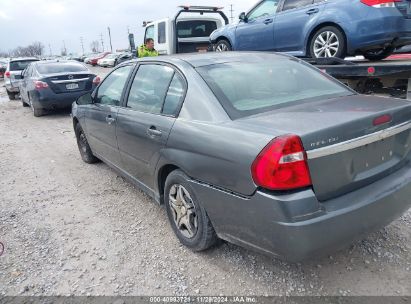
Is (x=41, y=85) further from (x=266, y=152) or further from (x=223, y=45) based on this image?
(x=266, y=152)

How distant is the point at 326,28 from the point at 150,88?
12.9ft

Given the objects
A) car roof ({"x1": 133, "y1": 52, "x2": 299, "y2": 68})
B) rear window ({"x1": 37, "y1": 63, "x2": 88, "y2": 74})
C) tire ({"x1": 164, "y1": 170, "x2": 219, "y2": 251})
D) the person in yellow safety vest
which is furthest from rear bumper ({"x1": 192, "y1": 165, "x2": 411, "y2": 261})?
rear window ({"x1": 37, "y1": 63, "x2": 88, "y2": 74})

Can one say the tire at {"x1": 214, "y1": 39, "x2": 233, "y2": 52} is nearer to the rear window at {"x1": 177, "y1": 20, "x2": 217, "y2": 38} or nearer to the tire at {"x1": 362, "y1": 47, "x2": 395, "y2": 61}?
the rear window at {"x1": 177, "y1": 20, "x2": 217, "y2": 38}

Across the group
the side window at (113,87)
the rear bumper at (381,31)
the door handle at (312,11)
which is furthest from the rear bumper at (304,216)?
the door handle at (312,11)

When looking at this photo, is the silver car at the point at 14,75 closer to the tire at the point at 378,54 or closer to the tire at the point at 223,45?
the tire at the point at 223,45

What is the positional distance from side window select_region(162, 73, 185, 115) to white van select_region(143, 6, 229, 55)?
8.20m

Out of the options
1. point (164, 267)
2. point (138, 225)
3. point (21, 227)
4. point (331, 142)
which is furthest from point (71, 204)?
point (331, 142)

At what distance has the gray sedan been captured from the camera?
2.11 meters

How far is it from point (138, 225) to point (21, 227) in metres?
1.19

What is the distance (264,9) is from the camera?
24.3 feet

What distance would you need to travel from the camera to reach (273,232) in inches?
84.8

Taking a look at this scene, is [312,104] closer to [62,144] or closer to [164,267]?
[164,267]

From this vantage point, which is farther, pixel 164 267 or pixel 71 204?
pixel 71 204

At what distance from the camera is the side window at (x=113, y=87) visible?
3.93m
